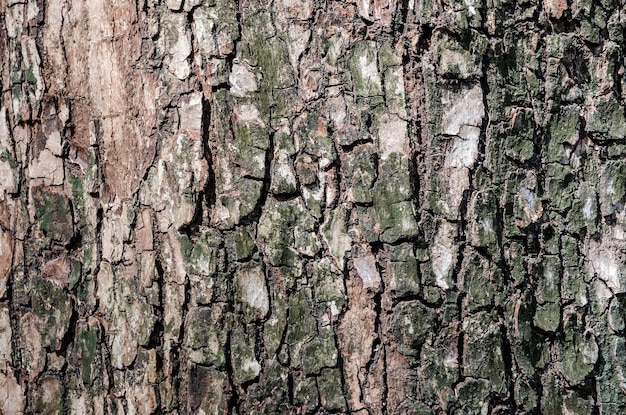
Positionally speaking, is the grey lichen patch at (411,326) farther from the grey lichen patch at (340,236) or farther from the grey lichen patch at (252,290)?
the grey lichen patch at (252,290)

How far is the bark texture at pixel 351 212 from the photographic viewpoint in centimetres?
130

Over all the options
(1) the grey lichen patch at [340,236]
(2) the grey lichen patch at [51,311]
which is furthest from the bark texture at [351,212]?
(2) the grey lichen patch at [51,311]

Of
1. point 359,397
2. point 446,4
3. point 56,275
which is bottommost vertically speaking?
point 359,397

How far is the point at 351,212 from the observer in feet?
4.25

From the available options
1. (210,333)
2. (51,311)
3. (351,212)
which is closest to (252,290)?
(210,333)

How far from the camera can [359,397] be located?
1300mm

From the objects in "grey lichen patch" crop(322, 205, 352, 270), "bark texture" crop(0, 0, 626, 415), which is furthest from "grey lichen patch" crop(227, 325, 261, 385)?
"grey lichen patch" crop(322, 205, 352, 270)

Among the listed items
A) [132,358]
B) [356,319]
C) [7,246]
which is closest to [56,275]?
[7,246]

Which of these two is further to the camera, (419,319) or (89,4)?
(89,4)

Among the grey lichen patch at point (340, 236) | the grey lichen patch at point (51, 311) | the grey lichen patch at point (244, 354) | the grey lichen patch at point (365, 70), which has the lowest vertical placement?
the grey lichen patch at point (244, 354)

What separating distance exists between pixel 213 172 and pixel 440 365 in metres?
0.56

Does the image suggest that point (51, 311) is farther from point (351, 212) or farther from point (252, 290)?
point (351, 212)

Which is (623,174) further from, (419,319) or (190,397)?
(190,397)

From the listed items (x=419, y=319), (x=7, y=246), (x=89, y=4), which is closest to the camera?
(x=419, y=319)
